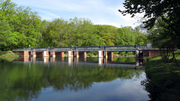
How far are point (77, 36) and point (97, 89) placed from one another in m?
51.7

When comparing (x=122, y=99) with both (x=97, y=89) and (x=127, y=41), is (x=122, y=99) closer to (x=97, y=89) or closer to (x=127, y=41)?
(x=97, y=89)

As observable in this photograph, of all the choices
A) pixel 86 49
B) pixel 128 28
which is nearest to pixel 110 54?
pixel 86 49

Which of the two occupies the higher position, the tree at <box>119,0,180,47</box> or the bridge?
the tree at <box>119,0,180,47</box>

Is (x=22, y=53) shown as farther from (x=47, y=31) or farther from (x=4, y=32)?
(x=47, y=31)

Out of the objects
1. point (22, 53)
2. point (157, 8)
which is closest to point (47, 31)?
point (22, 53)

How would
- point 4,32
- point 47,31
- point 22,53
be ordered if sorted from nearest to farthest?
point 4,32 < point 22,53 < point 47,31

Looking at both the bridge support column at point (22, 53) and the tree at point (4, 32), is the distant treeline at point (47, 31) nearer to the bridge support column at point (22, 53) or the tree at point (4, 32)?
the bridge support column at point (22, 53)

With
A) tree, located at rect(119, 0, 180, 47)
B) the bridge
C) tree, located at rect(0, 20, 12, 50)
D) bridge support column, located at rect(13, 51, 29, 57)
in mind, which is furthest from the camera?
bridge support column, located at rect(13, 51, 29, 57)

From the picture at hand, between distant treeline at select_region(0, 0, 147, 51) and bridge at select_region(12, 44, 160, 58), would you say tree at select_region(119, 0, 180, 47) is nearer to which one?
bridge at select_region(12, 44, 160, 58)

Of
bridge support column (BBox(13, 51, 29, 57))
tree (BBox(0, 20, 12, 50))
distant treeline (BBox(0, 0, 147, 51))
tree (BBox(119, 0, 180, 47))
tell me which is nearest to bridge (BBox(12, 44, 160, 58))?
bridge support column (BBox(13, 51, 29, 57))

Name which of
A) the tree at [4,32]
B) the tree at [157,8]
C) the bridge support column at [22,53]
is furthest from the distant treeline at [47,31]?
the tree at [157,8]

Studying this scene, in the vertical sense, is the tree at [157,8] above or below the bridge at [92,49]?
above

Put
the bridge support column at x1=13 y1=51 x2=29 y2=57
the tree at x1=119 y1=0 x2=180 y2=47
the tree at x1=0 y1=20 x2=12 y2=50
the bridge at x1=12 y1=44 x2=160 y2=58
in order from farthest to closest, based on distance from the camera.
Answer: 1. the bridge support column at x1=13 y1=51 x2=29 y2=57
2. the tree at x1=0 y1=20 x2=12 y2=50
3. the bridge at x1=12 y1=44 x2=160 y2=58
4. the tree at x1=119 y1=0 x2=180 y2=47

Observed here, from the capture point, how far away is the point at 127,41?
2564 inches
